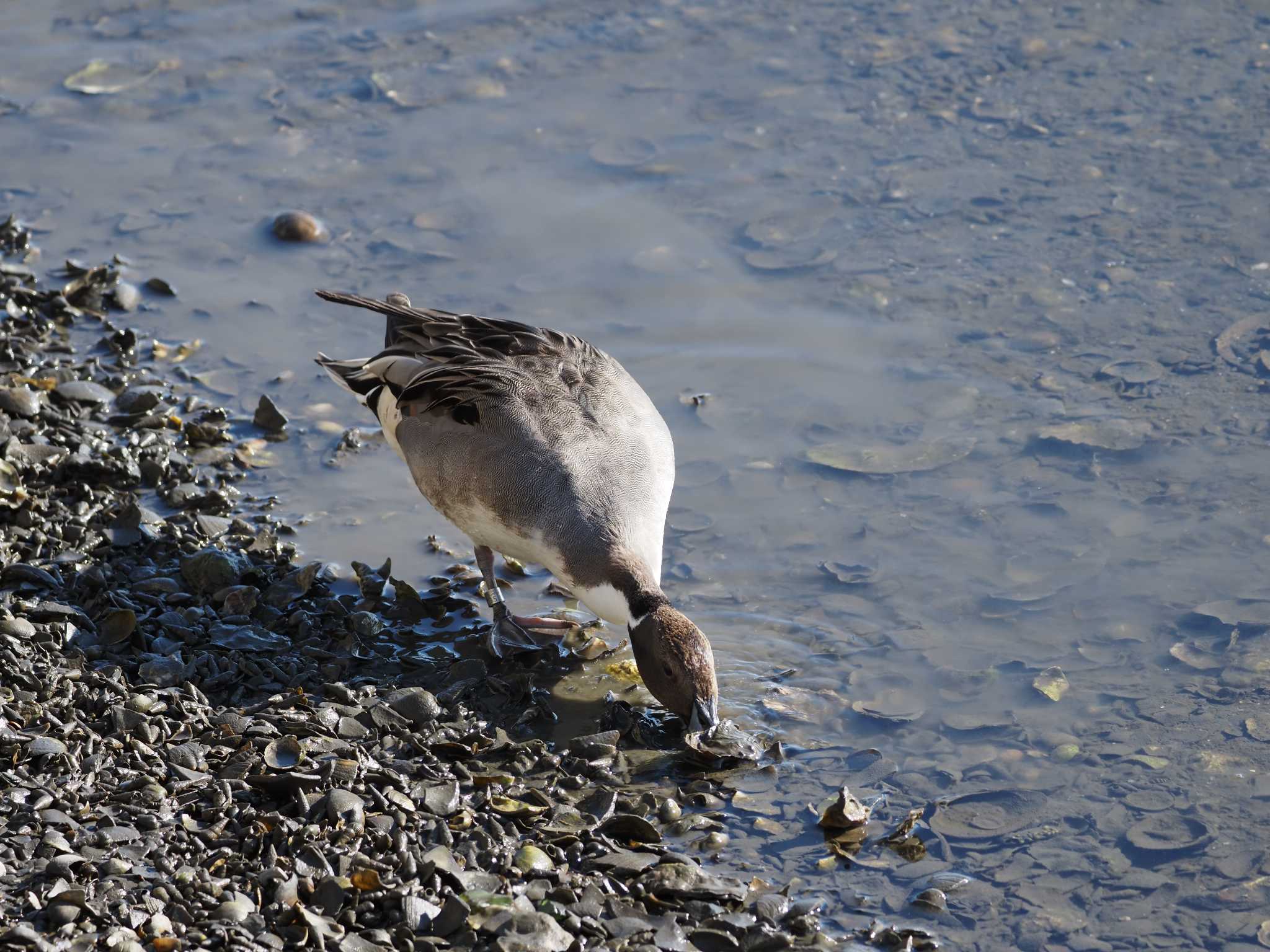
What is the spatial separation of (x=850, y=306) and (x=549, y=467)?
3.15 meters

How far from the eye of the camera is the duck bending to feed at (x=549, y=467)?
5.18 metres

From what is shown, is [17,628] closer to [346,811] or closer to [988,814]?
[346,811]

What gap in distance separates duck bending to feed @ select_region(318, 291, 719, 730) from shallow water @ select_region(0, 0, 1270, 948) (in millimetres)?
427

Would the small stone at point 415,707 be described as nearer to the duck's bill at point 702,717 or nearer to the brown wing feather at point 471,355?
the duck's bill at point 702,717

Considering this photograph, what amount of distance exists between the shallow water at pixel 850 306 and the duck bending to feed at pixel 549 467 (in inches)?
16.8

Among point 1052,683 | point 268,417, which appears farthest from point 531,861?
point 268,417

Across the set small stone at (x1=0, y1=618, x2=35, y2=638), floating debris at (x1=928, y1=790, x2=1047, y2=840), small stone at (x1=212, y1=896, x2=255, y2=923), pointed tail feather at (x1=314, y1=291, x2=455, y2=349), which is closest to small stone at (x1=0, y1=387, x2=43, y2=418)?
pointed tail feather at (x1=314, y1=291, x2=455, y2=349)

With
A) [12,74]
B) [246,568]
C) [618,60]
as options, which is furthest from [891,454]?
[12,74]

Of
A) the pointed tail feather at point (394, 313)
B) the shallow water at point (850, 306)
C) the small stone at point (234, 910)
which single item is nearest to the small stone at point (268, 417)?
the shallow water at point (850, 306)

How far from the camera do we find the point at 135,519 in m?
5.97

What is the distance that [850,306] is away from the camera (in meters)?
8.01

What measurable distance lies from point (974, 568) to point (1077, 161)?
4049mm

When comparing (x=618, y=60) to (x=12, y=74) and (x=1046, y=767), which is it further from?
(x=1046, y=767)

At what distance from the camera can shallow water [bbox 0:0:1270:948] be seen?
16.8 ft
